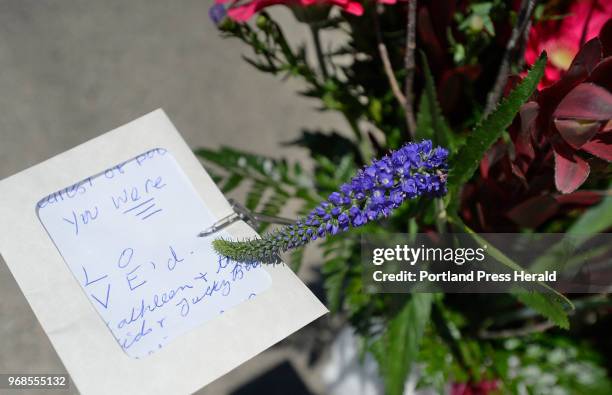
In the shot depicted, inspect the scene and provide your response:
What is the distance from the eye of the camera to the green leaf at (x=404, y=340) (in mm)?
367

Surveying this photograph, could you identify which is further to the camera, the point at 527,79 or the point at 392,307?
the point at 392,307

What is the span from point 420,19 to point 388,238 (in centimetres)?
18

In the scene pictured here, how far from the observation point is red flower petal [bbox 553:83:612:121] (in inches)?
10.4

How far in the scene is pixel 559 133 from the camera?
11.6 inches

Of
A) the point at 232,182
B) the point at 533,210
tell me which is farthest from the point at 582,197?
the point at 232,182

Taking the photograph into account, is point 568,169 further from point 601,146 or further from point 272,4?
point 272,4

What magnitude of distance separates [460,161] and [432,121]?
6 cm

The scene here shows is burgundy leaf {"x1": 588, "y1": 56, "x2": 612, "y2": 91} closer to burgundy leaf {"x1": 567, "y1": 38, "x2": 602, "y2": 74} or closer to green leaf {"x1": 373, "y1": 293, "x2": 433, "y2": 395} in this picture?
burgundy leaf {"x1": 567, "y1": 38, "x2": 602, "y2": 74}

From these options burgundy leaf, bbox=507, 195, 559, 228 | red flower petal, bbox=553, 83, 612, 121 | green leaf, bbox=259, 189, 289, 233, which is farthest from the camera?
green leaf, bbox=259, 189, 289, 233

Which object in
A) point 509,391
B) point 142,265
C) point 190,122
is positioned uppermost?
point 190,122

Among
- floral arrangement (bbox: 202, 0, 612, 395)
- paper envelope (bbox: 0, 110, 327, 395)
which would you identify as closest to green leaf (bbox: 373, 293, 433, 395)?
floral arrangement (bbox: 202, 0, 612, 395)

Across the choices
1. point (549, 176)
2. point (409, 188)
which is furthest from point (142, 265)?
point (549, 176)

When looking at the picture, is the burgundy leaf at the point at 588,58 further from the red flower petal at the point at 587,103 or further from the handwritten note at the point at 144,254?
the handwritten note at the point at 144,254

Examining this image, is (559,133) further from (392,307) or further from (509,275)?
(392,307)
